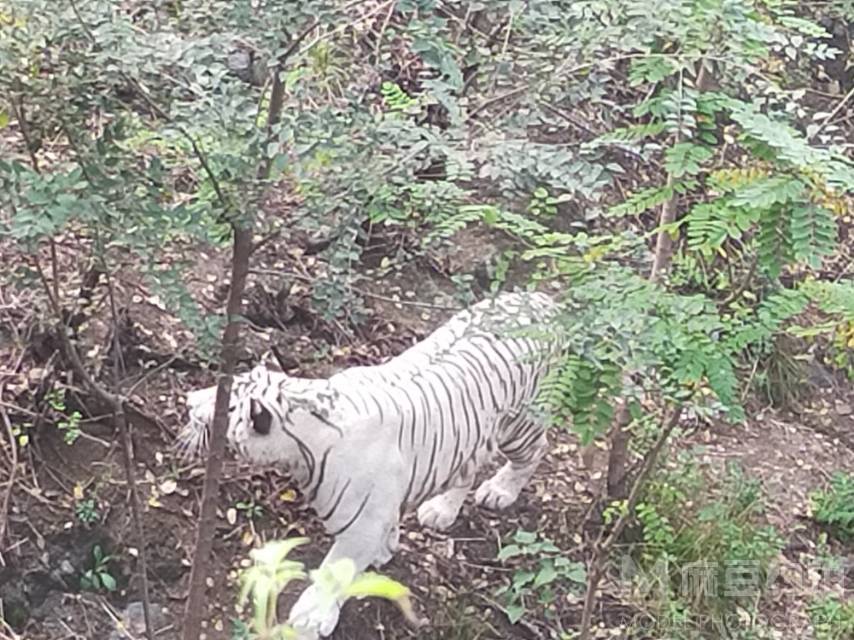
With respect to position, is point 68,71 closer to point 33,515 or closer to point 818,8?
point 33,515

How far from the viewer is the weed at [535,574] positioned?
3.41m

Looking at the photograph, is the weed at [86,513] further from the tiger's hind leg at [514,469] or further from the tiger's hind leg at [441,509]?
the tiger's hind leg at [514,469]

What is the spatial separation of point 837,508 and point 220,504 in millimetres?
1919

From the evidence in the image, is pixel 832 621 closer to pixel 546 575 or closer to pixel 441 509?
pixel 546 575

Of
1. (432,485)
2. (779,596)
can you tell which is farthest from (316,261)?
(779,596)

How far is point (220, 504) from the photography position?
3.46m

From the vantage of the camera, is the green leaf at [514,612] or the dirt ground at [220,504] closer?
the dirt ground at [220,504]

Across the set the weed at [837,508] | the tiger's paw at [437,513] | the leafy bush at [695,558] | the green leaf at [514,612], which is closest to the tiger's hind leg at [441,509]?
the tiger's paw at [437,513]

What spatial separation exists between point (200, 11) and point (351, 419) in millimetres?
1160

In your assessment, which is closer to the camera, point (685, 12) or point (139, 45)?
point (139, 45)

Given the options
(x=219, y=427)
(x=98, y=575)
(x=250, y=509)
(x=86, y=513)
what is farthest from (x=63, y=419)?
(x=219, y=427)

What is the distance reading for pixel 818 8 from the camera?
159 inches

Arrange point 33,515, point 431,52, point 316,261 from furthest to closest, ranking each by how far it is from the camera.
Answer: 1. point 316,261
2. point 33,515
3. point 431,52

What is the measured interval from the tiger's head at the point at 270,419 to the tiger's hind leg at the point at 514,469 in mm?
720
